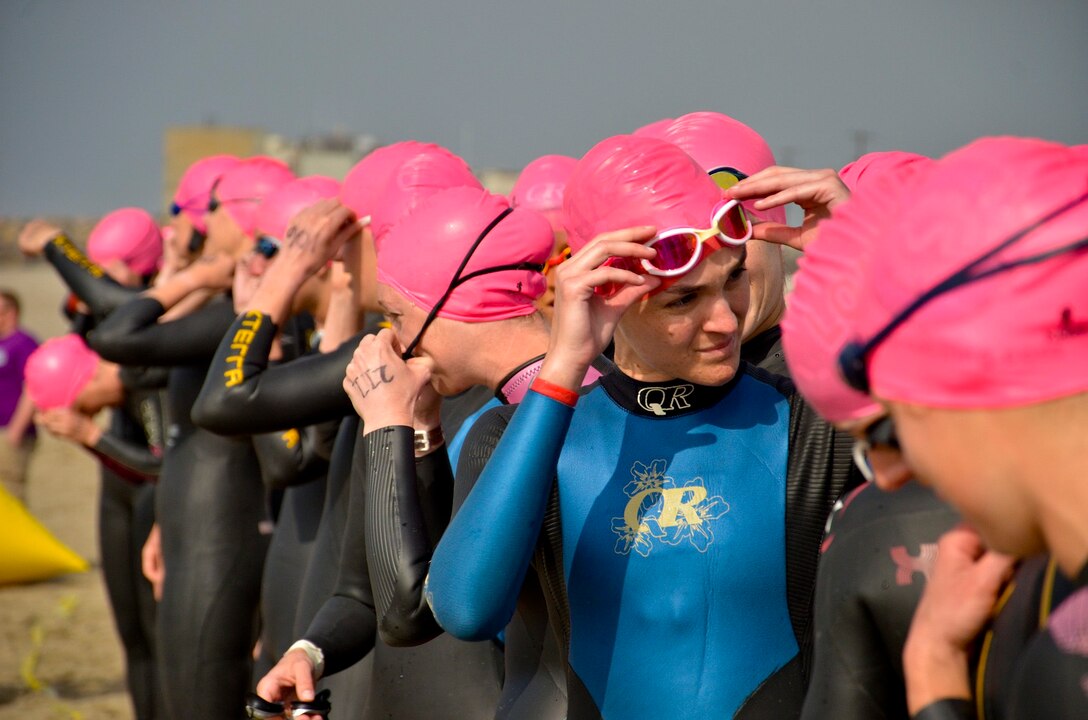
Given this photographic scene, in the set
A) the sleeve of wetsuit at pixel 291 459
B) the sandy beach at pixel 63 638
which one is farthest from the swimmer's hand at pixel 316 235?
the sandy beach at pixel 63 638

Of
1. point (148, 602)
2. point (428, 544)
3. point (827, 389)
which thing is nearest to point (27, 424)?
point (148, 602)

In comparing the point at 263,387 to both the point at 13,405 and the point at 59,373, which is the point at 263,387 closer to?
the point at 59,373

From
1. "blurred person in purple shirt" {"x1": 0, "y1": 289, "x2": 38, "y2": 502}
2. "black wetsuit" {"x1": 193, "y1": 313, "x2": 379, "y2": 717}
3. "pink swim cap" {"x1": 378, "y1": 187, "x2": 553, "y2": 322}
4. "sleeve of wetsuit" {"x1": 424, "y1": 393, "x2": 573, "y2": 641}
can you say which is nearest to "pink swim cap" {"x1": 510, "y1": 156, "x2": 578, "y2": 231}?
"black wetsuit" {"x1": 193, "y1": 313, "x2": 379, "y2": 717}

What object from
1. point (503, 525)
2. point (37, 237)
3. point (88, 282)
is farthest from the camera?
point (37, 237)

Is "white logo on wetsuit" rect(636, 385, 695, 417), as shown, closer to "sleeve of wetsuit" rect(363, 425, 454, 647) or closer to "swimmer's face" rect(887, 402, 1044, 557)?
"sleeve of wetsuit" rect(363, 425, 454, 647)

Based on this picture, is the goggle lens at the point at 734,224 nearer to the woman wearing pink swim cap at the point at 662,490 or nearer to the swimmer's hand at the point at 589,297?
the woman wearing pink swim cap at the point at 662,490

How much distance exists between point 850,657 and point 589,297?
0.90m

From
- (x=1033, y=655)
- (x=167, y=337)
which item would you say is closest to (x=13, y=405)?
(x=167, y=337)

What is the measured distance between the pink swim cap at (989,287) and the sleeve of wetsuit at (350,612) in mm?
2026

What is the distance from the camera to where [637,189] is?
101 inches

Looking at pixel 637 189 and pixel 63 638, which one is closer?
pixel 637 189

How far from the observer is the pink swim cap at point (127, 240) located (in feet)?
25.5

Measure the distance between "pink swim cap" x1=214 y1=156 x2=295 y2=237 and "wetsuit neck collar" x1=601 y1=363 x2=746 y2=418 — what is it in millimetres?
3418

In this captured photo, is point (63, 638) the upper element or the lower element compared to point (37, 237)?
lower
